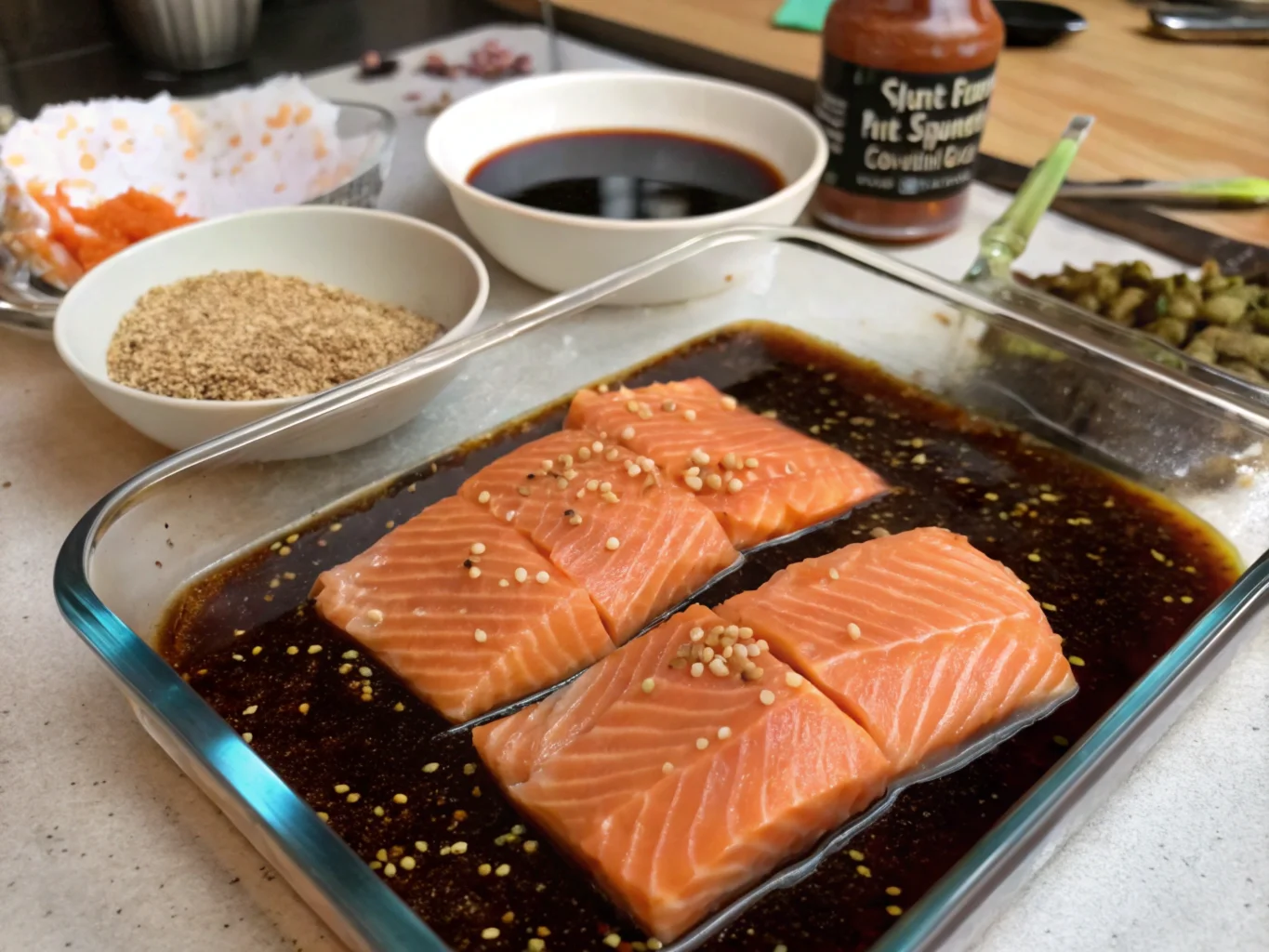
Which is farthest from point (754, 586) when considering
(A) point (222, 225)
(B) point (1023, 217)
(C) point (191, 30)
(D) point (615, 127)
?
(C) point (191, 30)

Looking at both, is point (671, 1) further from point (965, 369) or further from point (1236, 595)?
point (1236, 595)

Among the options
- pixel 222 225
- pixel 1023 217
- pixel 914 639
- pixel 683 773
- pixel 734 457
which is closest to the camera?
pixel 683 773

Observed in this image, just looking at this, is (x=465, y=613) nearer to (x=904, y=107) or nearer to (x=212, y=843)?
(x=212, y=843)

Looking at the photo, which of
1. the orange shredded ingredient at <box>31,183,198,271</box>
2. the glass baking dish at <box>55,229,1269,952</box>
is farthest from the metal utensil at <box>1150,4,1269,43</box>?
the orange shredded ingredient at <box>31,183,198,271</box>

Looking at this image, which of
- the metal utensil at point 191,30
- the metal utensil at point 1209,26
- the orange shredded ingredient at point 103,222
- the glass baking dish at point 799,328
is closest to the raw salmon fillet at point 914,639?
the glass baking dish at point 799,328

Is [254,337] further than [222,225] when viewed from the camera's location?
No

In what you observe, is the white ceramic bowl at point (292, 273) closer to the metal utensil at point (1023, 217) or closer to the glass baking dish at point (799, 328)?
the glass baking dish at point (799, 328)
